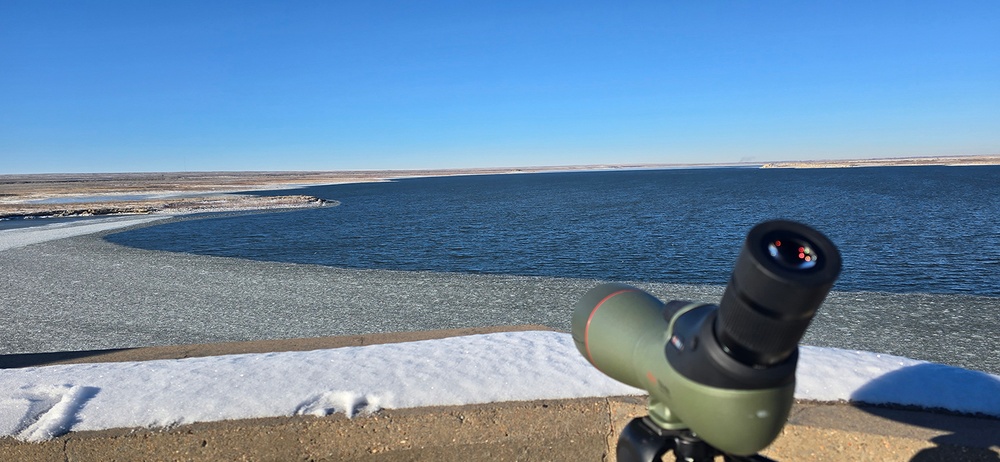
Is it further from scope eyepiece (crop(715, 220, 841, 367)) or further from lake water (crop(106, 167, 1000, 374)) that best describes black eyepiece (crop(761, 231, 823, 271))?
lake water (crop(106, 167, 1000, 374))

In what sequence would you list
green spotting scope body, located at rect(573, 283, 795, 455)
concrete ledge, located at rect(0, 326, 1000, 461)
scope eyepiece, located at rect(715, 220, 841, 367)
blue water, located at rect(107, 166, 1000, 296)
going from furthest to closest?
1. blue water, located at rect(107, 166, 1000, 296)
2. concrete ledge, located at rect(0, 326, 1000, 461)
3. green spotting scope body, located at rect(573, 283, 795, 455)
4. scope eyepiece, located at rect(715, 220, 841, 367)

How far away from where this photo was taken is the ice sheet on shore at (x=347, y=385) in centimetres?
458

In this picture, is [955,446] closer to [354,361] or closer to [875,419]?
[875,419]

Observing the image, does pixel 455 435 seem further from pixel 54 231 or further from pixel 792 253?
pixel 54 231

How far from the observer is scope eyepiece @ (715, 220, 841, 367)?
1.57 meters

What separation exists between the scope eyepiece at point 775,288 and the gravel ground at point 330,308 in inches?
335

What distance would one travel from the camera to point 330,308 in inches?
497

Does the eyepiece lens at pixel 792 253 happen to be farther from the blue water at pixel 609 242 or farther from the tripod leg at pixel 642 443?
the blue water at pixel 609 242

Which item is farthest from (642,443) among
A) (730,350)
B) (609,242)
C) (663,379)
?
(609,242)

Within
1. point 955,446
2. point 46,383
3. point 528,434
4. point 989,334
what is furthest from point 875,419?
point 989,334

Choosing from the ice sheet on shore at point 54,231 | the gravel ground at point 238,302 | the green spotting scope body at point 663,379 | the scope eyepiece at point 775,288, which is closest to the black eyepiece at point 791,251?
the scope eyepiece at point 775,288

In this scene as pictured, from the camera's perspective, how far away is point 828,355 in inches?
221

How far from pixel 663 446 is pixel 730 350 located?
2.08 ft

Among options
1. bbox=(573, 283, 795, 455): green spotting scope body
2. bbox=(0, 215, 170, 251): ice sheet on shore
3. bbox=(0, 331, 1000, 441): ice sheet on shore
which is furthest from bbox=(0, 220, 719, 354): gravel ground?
bbox=(573, 283, 795, 455): green spotting scope body
